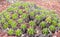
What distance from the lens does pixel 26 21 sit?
6.23m

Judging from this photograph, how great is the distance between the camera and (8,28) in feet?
20.0

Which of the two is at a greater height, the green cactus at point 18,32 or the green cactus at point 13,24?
the green cactus at point 13,24

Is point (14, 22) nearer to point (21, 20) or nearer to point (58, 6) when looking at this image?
point (21, 20)

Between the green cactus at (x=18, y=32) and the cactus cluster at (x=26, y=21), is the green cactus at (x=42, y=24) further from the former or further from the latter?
A: the green cactus at (x=18, y=32)

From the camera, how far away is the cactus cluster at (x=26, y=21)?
5840 mm

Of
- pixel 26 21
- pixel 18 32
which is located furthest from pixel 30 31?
A: pixel 26 21

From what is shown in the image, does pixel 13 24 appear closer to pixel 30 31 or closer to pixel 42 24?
pixel 30 31

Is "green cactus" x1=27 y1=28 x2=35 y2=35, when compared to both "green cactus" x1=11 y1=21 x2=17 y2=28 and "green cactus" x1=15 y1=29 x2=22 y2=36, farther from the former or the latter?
"green cactus" x1=11 y1=21 x2=17 y2=28

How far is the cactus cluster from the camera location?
5.84m

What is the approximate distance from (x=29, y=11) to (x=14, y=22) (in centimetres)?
65

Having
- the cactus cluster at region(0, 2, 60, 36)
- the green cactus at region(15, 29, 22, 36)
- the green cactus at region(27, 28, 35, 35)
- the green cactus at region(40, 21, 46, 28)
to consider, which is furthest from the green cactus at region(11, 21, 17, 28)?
the green cactus at region(40, 21, 46, 28)

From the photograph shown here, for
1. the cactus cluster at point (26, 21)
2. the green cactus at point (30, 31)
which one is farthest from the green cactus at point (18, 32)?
the green cactus at point (30, 31)

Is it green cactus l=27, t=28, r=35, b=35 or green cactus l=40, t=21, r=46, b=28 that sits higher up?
green cactus l=40, t=21, r=46, b=28

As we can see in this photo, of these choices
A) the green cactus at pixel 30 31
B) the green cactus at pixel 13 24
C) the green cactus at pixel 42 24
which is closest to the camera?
the green cactus at pixel 30 31
